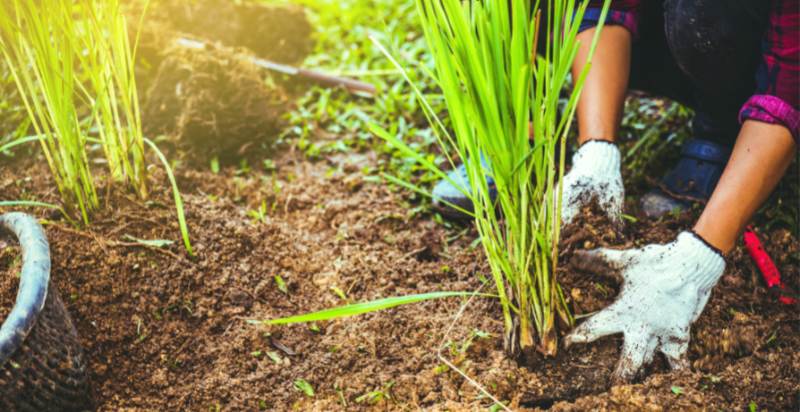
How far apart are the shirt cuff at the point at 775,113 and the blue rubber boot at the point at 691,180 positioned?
0.32 meters

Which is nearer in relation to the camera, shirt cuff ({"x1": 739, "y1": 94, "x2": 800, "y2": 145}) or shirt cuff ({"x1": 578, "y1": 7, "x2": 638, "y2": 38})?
shirt cuff ({"x1": 739, "y1": 94, "x2": 800, "y2": 145})

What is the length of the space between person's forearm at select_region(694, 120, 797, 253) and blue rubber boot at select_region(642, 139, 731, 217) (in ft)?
0.92

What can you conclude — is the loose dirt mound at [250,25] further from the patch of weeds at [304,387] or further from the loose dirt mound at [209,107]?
the patch of weeds at [304,387]

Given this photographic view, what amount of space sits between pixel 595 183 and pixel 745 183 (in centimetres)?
30

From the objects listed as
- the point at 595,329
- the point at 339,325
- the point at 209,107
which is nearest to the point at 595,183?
the point at 595,329

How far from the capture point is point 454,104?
0.94 meters

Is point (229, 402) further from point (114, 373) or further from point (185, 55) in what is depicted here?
point (185, 55)

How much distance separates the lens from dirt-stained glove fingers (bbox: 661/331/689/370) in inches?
45.5

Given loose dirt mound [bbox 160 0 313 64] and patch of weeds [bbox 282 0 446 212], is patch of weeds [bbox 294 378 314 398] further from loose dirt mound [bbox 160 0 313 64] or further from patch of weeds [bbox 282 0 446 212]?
loose dirt mound [bbox 160 0 313 64]

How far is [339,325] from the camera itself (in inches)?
52.9

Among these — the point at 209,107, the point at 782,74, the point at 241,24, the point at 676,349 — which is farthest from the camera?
the point at 241,24

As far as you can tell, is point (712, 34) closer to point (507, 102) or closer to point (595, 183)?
point (595, 183)

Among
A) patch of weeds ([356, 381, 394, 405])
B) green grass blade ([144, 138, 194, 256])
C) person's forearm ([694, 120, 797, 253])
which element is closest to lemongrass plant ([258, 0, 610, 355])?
patch of weeds ([356, 381, 394, 405])

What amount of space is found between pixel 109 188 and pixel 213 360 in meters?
0.52
